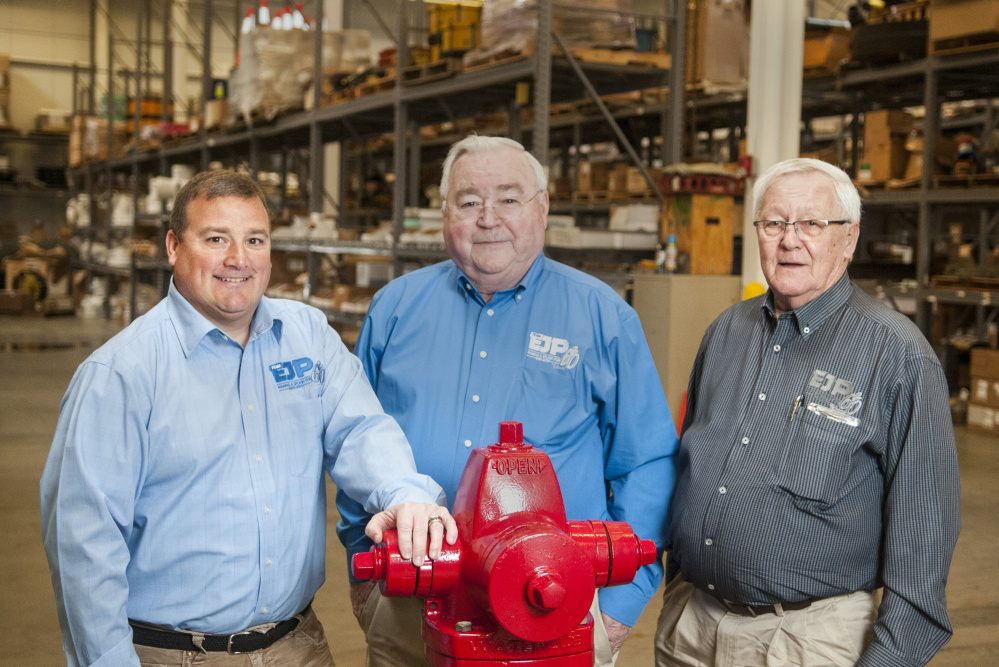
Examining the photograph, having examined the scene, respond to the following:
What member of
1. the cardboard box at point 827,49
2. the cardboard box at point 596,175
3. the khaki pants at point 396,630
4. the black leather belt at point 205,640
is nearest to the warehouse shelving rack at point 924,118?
the cardboard box at point 827,49

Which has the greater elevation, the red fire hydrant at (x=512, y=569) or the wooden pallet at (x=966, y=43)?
the wooden pallet at (x=966, y=43)

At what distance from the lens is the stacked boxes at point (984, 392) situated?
26.3 feet

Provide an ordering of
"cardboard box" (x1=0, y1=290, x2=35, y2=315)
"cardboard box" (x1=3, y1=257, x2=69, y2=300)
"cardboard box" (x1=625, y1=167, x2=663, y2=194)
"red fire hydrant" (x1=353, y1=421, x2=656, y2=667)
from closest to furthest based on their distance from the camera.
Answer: "red fire hydrant" (x1=353, y1=421, x2=656, y2=667) < "cardboard box" (x1=625, y1=167, x2=663, y2=194) < "cardboard box" (x1=0, y1=290, x2=35, y2=315) < "cardboard box" (x1=3, y1=257, x2=69, y2=300)

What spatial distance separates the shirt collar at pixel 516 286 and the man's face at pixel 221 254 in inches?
22.1

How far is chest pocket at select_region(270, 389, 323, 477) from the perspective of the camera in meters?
1.86

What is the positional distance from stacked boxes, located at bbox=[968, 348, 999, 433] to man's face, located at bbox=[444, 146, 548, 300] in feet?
23.5

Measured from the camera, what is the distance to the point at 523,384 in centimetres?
213

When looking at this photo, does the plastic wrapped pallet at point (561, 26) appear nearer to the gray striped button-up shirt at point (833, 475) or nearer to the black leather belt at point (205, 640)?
the gray striped button-up shirt at point (833, 475)

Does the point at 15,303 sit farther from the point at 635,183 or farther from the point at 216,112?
the point at 635,183

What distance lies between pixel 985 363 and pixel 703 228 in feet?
11.9

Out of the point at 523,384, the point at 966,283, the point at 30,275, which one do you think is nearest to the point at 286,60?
the point at 966,283

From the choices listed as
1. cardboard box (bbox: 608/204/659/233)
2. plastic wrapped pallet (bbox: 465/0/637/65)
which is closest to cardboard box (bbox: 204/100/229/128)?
plastic wrapped pallet (bbox: 465/0/637/65)

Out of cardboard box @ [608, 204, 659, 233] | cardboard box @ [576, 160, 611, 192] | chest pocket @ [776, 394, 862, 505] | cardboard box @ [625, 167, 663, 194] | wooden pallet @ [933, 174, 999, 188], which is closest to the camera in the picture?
chest pocket @ [776, 394, 862, 505]

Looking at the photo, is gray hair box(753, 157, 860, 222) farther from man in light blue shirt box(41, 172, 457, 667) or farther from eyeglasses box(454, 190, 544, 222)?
man in light blue shirt box(41, 172, 457, 667)
